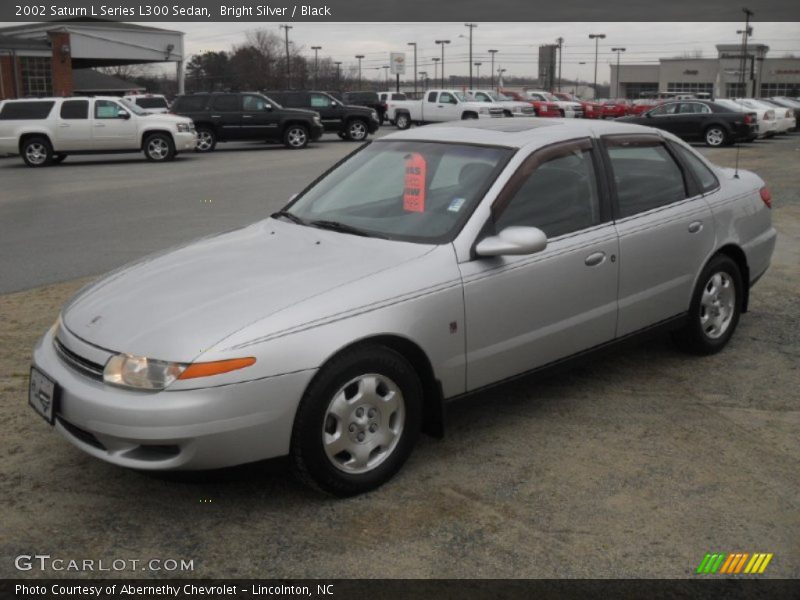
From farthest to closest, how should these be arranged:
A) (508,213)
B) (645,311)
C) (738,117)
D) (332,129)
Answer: (332,129), (738,117), (645,311), (508,213)

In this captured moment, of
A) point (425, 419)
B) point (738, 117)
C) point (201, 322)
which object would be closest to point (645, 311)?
point (425, 419)

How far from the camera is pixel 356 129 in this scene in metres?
31.5

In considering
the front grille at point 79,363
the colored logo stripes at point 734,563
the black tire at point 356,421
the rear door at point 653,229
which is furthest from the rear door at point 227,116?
the colored logo stripes at point 734,563

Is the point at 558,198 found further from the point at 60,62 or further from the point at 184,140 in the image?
the point at 60,62

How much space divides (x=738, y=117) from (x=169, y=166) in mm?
17309

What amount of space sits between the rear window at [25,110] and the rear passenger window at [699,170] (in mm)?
20080

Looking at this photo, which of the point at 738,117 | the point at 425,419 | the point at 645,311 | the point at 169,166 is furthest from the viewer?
the point at 738,117

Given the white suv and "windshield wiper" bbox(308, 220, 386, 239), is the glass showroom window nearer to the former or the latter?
the white suv

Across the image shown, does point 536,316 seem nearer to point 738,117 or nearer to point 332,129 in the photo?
point 738,117

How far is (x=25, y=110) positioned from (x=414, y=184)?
67.1 ft

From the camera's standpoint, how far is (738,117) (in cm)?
2733
